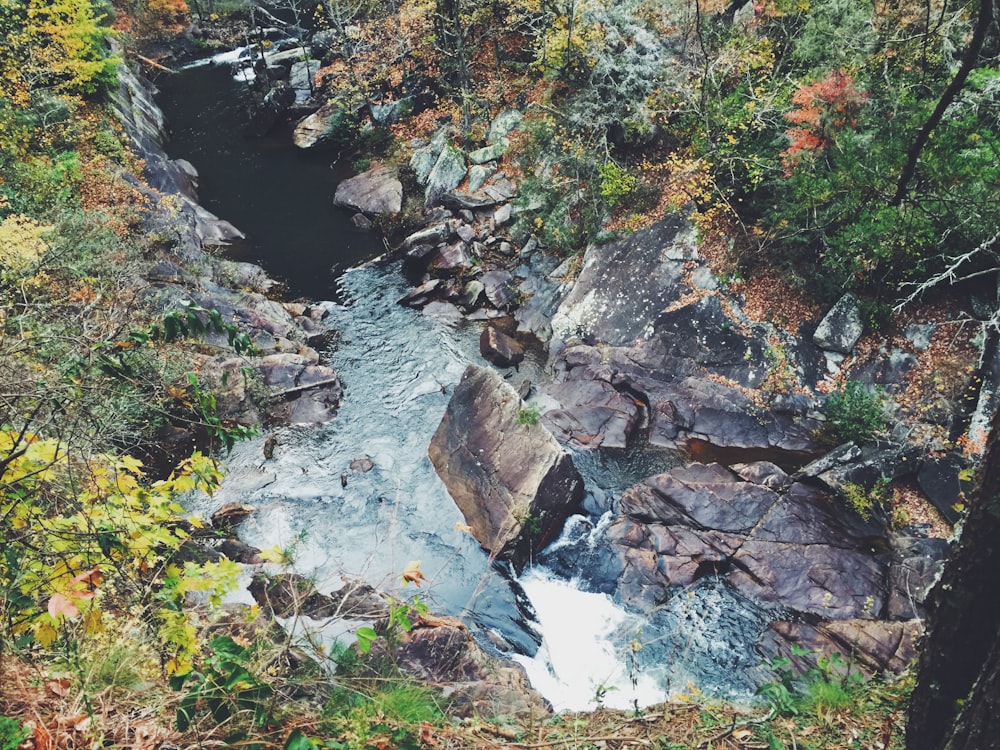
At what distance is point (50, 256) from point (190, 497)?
20.0 feet

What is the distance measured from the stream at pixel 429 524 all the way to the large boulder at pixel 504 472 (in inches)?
15.1

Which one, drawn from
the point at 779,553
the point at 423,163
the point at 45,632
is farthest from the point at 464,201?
the point at 45,632

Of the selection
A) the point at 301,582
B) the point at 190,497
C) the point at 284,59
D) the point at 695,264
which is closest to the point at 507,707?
the point at 301,582

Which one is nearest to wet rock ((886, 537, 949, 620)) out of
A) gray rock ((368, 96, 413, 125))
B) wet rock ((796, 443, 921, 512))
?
wet rock ((796, 443, 921, 512))

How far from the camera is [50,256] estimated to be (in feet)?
40.1

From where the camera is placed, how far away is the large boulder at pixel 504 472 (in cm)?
1098

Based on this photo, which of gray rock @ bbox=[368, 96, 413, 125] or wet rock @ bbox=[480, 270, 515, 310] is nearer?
wet rock @ bbox=[480, 270, 515, 310]

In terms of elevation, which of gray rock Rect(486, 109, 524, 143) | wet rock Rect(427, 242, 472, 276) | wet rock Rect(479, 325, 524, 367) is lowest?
wet rock Rect(479, 325, 524, 367)

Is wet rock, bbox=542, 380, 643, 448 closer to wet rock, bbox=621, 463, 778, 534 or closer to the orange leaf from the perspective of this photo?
wet rock, bbox=621, 463, 778, 534

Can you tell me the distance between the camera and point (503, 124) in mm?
21172

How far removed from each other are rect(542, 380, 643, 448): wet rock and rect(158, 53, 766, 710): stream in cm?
45

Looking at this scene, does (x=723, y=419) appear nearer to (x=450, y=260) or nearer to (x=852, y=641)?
(x=852, y=641)

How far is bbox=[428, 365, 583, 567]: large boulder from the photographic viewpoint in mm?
10977

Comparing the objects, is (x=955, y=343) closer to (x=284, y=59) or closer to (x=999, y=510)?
(x=999, y=510)
